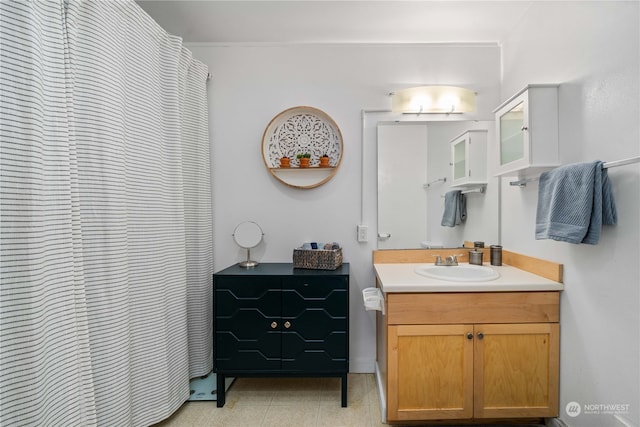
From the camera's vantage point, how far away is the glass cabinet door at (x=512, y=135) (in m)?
1.69

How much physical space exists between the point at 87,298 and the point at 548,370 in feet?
7.59

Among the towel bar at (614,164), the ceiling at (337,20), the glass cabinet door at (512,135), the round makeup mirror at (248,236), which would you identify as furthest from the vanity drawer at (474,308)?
the ceiling at (337,20)

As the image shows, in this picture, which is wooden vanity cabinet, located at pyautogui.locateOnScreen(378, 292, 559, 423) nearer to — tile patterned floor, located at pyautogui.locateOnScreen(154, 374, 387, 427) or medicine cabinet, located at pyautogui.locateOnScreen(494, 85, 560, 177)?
tile patterned floor, located at pyautogui.locateOnScreen(154, 374, 387, 427)

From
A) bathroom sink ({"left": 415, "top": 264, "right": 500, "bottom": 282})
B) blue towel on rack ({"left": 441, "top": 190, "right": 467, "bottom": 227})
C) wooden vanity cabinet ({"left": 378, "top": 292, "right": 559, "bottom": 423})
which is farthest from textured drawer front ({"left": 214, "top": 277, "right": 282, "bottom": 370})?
blue towel on rack ({"left": 441, "top": 190, "right": 467, "bottom": 227})

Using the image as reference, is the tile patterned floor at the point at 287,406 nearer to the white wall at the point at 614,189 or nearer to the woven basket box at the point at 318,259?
the woven basket box at the point at 318,259

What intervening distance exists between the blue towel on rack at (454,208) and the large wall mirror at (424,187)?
0.03 metres

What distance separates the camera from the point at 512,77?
216cm

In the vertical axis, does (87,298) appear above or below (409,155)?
below

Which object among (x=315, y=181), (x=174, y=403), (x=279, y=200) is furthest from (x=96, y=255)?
(x=315, y=181)

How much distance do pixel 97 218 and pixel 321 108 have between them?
64.4 inches

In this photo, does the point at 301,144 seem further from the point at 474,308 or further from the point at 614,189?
the point at 614,189

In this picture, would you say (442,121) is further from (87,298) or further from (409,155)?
(87,298)

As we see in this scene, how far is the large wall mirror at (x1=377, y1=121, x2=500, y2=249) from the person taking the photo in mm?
2258

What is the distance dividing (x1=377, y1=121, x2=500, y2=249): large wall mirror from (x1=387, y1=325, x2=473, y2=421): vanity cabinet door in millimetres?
769
